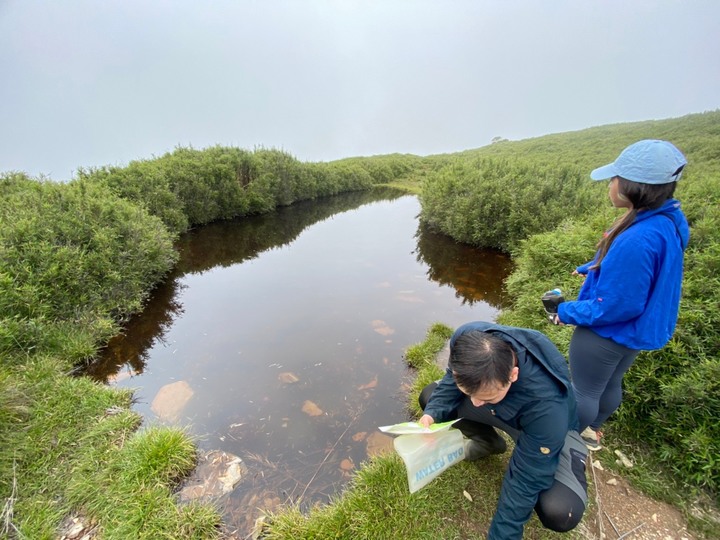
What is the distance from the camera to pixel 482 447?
2863 mm

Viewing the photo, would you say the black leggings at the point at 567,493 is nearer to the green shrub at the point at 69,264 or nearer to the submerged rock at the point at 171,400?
the submerged rock at the point at 171,400

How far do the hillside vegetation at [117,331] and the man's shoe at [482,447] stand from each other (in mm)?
367

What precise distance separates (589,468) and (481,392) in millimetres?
2146

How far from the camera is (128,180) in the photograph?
9.70 meters

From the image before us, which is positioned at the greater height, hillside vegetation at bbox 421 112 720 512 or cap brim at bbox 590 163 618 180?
cap brim at bbox 590 163 618 180

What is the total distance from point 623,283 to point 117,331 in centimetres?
637

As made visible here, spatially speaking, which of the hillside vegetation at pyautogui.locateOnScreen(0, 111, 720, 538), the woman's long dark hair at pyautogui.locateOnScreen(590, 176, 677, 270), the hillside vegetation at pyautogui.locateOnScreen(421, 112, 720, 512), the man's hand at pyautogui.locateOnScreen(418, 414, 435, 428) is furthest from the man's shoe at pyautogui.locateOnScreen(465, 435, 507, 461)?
the woman's long dark hair at pyautogui.locateOnScreen(590, 176, 677, 270)

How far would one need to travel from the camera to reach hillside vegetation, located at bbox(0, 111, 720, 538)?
2650mm

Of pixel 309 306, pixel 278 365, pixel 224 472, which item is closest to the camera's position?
pixel 224 472

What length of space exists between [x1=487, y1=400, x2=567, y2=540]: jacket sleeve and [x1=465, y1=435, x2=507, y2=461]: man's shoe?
0.73 meters

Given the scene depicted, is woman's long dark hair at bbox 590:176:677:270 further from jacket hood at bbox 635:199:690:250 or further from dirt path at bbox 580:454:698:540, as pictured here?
dirt path at bbox 580:454:698:540

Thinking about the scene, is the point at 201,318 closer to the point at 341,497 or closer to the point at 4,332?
the point at 4,332

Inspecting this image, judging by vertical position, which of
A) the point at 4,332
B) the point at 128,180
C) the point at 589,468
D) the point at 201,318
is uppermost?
the point at 128,180

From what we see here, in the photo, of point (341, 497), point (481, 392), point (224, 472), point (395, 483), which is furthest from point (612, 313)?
point (224, 472)
